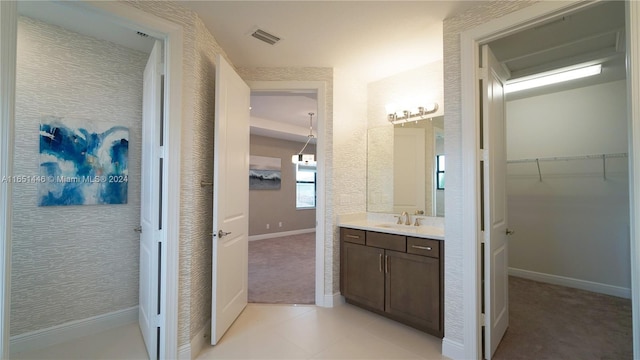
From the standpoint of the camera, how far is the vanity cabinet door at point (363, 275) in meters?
2.66

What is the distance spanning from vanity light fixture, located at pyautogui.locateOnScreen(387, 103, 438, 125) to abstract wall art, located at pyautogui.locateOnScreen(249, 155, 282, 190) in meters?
4.30

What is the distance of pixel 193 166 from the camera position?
208cm

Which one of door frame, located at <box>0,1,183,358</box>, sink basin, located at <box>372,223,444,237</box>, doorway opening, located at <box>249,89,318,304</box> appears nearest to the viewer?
door frame, located at <box>0,1,183,358</box>

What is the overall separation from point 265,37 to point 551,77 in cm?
315

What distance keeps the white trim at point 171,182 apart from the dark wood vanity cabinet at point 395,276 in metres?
1.66

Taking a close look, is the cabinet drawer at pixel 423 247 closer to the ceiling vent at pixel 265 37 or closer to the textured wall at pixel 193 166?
the textured wall at pixel 193 166

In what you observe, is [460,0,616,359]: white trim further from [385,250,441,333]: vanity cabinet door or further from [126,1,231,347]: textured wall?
[126,1,231,347]: textured wall

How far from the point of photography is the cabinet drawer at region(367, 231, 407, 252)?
8.14 feet

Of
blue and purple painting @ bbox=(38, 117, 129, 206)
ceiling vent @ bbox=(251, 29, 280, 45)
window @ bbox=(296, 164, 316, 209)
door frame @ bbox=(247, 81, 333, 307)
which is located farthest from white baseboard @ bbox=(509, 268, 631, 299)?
window @ bbox=(296, 164, 316, 209)

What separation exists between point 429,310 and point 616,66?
10.5 ft

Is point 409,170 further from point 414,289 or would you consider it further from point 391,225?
point 414,289

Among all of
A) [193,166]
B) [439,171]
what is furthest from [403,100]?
[193,166]

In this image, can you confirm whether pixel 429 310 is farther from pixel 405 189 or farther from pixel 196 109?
pixel 196 109

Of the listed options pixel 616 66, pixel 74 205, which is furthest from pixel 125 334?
pixel 616 66
